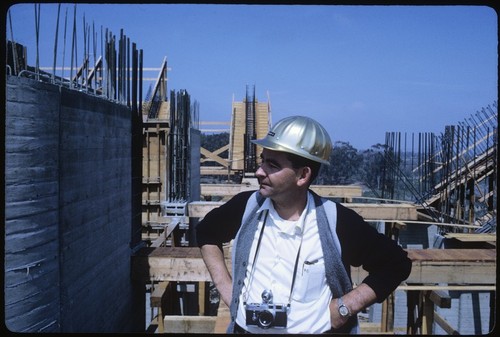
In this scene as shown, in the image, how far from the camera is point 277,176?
9.11 feet

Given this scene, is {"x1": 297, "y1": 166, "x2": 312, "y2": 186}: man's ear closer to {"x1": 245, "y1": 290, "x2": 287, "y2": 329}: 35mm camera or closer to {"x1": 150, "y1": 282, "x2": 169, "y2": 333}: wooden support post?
{"x1": 245, "y1": 290, "x2": 287, "y2": 329}: 35mm camera

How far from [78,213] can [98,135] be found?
1.06m

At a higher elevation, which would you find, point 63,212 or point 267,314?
point 63,212

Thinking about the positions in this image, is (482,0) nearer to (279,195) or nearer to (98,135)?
(279,195)

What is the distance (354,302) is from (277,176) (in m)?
0.88

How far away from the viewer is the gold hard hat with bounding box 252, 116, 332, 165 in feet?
8.99

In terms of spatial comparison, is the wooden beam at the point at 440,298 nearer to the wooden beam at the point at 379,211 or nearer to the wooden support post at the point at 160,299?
the wooden beam at the point at 379,211

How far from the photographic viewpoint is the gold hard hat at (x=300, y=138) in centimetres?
274

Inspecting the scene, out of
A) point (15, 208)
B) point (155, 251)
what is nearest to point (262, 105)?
point (155, 251)

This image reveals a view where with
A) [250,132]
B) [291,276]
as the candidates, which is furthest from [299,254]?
[250,132]

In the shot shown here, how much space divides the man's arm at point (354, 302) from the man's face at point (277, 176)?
71 cm

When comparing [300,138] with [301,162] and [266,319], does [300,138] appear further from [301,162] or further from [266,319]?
[266,319]

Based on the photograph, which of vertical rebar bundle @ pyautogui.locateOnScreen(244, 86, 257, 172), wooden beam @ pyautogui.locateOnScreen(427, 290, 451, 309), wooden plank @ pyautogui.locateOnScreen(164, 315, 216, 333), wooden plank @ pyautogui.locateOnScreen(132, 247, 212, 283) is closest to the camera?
wooden plank @ pyautogui.locateOnScreen(132, 247, 212, 283)

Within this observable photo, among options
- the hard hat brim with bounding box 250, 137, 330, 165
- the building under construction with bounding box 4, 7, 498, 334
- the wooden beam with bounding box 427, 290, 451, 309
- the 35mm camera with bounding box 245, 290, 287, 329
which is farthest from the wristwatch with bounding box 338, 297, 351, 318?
the wooden beam with bounding box 427, 290, 451, 309
